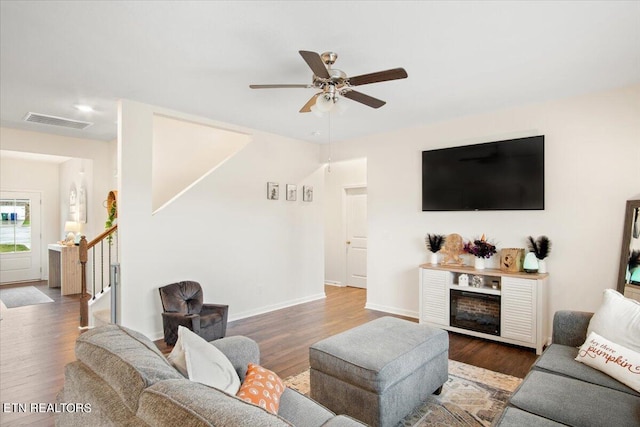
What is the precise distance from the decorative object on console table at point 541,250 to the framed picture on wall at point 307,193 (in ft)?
10.9

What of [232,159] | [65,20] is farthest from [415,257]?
[65,20]

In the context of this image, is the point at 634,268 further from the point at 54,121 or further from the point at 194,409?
the point at 54,121

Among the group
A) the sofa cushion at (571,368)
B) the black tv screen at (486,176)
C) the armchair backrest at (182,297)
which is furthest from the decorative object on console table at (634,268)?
the armchair backrest at (182,297)

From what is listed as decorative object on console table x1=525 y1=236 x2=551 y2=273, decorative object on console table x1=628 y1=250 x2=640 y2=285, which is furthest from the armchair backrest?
decorative object on console table x1=628 y1=250 x2=640 y2=285

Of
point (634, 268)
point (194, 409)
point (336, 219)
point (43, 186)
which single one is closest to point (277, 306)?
point (336, 219)

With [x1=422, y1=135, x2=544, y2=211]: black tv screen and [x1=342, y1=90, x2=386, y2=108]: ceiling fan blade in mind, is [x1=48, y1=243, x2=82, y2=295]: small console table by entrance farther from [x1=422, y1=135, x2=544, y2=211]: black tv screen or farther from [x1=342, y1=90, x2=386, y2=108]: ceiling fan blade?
[x1=422, y1=135, x2=544, y2=211]: black tv screen

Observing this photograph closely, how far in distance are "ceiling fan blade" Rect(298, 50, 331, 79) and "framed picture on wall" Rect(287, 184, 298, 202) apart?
3153mm

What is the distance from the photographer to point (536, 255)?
12.8 ft

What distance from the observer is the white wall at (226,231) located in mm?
3857

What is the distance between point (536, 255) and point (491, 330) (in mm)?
973

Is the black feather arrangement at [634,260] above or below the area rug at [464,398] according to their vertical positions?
above

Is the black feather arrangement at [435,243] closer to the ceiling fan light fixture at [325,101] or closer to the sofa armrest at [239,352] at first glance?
the ceiling fan light fixture at [325,101]

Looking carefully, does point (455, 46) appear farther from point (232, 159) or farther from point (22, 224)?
point (22, 224)

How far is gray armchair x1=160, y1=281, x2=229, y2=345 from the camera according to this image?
3.58m
